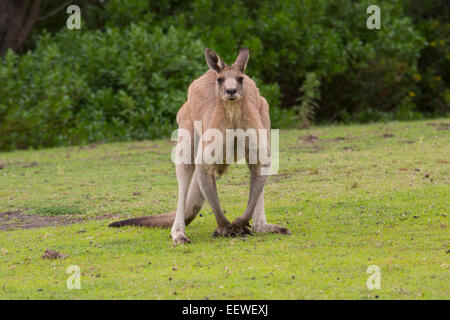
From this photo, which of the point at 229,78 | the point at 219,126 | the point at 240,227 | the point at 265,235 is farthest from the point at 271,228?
the point at 229,78

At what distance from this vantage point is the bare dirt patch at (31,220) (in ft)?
23.7

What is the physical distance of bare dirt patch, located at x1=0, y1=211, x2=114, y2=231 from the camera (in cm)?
721

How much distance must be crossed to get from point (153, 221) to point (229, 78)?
174cm

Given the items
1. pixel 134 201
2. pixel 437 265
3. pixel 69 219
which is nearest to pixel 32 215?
pixel 69 219

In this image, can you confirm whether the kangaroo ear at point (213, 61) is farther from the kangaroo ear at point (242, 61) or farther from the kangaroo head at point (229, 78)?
the kangaroo ear at point (242, 61)

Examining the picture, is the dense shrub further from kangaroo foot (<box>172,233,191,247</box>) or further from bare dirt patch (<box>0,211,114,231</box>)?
kangaroo foot (<box>172,233,191,247</box>)

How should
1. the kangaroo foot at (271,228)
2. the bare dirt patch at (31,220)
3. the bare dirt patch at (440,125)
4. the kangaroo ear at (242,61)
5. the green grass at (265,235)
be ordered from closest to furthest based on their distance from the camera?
the green grass at (265,235) < the kangaroo ear at (242,61) < the kangaroo foot at (271,228) < the bare dirt patch at (31,220) < the bare dirt patch at (440,125)

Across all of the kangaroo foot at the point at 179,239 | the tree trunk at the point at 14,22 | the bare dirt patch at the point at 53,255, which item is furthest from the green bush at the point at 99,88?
the kangaroo foot at the point at 179,239

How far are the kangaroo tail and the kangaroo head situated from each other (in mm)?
1459

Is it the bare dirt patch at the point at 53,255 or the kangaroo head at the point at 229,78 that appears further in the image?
the bare dirt patch at the point at 53,255

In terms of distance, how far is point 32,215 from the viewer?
7676mm

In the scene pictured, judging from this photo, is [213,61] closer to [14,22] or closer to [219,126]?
[219,126]

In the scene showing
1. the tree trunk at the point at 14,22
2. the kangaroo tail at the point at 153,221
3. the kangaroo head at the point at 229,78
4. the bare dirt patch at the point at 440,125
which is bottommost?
the kangaroo tail at the point at 153,221

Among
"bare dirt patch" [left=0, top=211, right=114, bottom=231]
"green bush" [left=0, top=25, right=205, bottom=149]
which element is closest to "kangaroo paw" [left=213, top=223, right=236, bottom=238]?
"bare dirt patch" [left=0, top=211, right=114, bottom=231]
